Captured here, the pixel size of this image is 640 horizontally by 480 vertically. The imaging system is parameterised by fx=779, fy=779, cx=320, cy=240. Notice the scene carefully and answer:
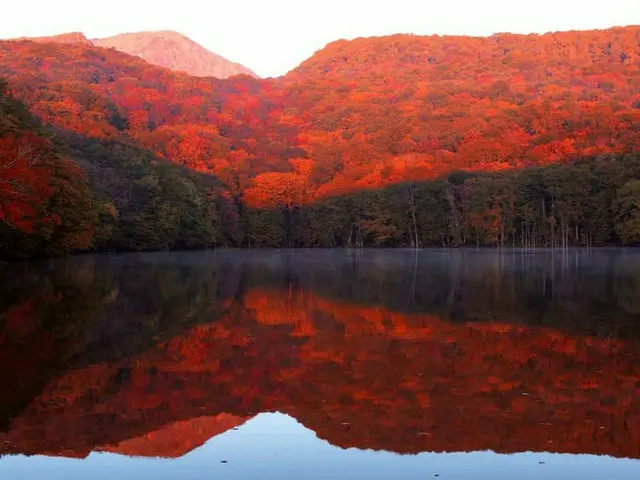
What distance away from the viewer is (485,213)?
8931 centimetres

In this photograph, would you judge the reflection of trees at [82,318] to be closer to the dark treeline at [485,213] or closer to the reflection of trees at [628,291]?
the reflection of trees at [628,291]

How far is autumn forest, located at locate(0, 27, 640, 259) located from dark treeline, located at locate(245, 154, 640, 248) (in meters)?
0.22

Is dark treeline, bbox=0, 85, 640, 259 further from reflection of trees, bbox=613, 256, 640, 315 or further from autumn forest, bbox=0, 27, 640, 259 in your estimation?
reflection of trees, bbox=613, 256, 640, 315

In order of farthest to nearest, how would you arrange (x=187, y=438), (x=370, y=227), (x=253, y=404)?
(x=370, y=227)
(x=253, y=404)
(x=187, y=438)

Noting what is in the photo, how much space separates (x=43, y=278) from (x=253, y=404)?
919 inches

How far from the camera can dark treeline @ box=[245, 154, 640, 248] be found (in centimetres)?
8456

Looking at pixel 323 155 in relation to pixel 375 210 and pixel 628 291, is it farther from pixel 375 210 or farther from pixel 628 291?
pixel 628 291

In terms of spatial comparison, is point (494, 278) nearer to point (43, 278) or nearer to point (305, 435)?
point (43, 278)

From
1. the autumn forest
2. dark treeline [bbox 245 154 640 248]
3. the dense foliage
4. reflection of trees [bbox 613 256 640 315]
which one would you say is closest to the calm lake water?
reflection of trees [bbox 613 256 640 315]

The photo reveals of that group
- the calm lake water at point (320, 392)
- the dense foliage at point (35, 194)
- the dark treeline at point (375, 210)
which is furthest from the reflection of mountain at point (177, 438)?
the dark treeline at point (375, 210)

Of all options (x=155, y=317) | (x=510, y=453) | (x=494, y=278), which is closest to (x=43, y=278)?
(x=155, y=317)

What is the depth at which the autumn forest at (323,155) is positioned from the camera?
2785 inches

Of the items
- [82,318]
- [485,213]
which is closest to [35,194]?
[82,318]

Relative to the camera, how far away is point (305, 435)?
26.3ft
